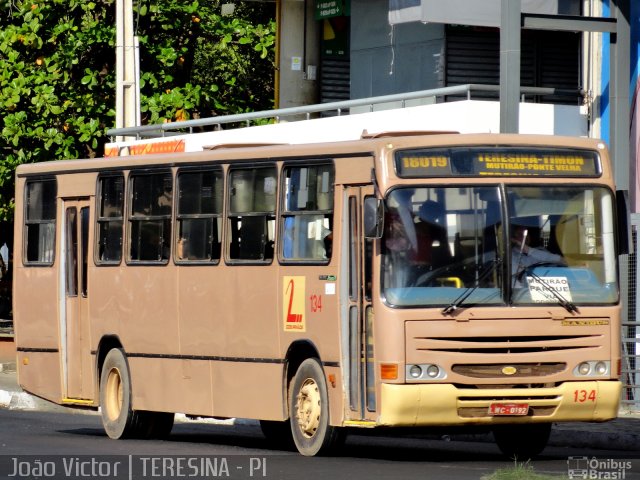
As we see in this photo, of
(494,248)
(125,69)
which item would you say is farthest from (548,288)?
(125,69)

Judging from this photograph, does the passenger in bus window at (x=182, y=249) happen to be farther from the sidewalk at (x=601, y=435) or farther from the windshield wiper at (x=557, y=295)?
the windshield wiper at (x=557, y=295)

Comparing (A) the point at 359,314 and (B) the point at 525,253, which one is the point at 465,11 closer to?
(B) the point at 525,253

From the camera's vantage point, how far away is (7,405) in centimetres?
2464

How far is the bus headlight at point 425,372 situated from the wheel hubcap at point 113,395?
207 inches

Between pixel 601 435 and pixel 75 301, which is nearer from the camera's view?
pixel 601 435

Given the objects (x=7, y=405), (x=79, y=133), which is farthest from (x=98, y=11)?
(x=7, y=405)

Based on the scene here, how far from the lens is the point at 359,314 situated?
14156mm

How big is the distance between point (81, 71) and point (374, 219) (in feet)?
59.5

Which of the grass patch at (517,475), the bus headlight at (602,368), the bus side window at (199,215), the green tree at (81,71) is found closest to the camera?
the grass patch at (517,475)

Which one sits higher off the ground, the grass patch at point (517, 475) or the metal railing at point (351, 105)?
the metal railing at point (351, 105)

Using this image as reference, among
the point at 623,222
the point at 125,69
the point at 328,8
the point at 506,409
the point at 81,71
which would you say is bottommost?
the point at 506,409

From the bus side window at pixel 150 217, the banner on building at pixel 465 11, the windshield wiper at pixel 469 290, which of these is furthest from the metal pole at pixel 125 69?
the windshield wiper at pixel 469 290

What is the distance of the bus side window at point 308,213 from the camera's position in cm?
1472

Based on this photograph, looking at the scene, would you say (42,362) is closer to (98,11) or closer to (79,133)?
(79,133)
